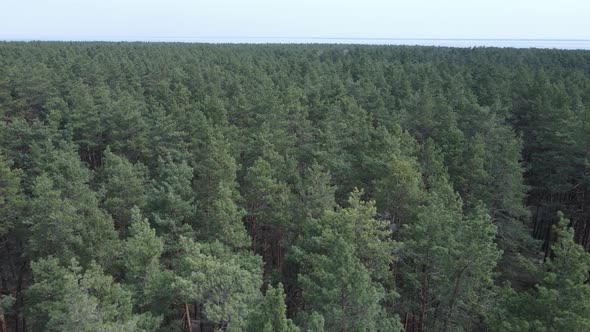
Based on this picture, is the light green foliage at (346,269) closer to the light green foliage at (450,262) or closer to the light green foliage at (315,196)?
the light green foliage at (450,262)

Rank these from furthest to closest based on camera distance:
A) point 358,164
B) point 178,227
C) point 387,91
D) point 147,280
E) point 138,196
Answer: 1. point 387,91
2. point 358,164
3. point 138,196
4. point 178,227
5. point 147,280

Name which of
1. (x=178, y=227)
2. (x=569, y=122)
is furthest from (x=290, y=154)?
(x=569, y=122)

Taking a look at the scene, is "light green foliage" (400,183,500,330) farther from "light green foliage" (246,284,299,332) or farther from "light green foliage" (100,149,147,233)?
"light green foliage" (100,149,147,233)

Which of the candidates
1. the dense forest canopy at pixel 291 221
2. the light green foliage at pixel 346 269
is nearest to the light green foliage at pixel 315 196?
the dense forest canopy at pixel 291 221

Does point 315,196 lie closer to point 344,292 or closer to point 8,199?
point 344,292

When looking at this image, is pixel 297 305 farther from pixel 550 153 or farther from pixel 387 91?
pixel 387 91

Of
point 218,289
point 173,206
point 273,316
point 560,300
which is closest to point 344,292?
point 273,316

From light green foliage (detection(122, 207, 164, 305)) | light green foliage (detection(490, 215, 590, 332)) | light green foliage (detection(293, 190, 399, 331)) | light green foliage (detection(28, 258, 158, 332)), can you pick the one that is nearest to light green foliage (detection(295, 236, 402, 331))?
light green foliage (detection(293, 190, 399, 331))

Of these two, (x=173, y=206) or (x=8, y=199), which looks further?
(x=8, y=199)
